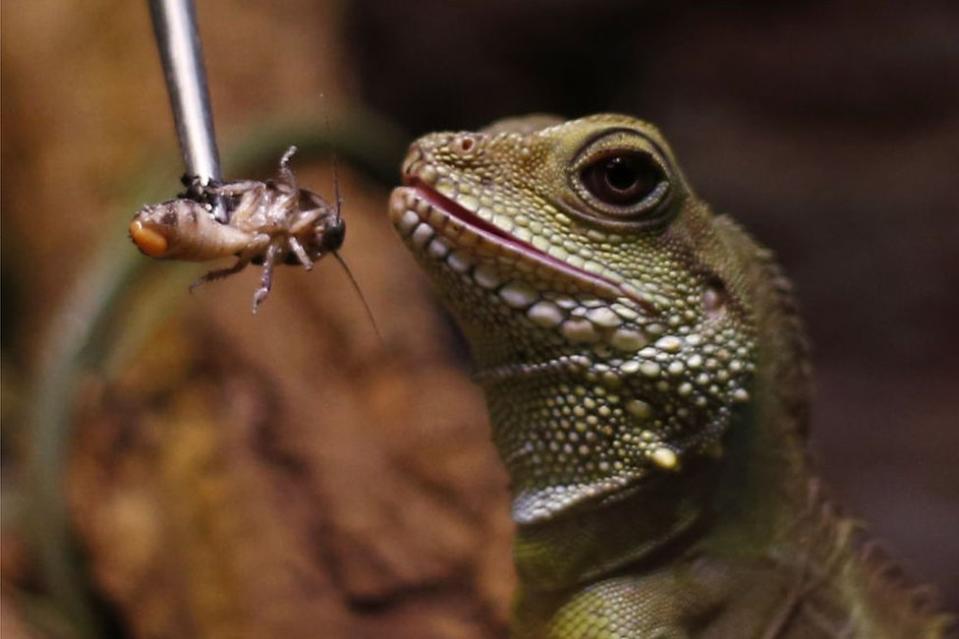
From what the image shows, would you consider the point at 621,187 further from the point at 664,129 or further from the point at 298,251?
the point at 664,129

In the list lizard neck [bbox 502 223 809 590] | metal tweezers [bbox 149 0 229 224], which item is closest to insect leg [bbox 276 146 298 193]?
metal tweezers [bbox 149 0 229 224]

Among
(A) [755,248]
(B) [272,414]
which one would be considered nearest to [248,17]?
(B) [272,414]

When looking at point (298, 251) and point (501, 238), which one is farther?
point (501, 238)

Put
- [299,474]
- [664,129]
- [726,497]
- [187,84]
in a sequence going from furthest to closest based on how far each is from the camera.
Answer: [664,129]
[299,474]
[726,497]
[187,84]

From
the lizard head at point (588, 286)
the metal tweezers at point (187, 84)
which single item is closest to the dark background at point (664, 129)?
the lizard head at point (588, 286)

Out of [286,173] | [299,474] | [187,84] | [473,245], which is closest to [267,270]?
[286,173]

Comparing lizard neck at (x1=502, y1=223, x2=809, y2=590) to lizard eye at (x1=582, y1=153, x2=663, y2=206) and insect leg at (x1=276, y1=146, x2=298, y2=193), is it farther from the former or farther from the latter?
insect leg at (x1=276, y1=146, x2=298, y2=193)
